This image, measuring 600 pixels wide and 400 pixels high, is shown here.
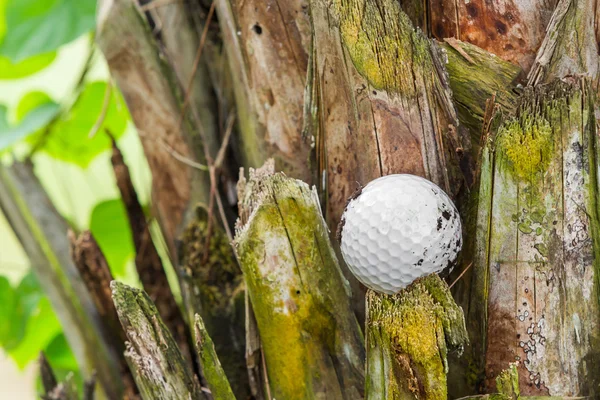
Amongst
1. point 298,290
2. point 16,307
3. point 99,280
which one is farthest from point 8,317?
point 298,290

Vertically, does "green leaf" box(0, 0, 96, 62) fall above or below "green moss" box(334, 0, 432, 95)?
above

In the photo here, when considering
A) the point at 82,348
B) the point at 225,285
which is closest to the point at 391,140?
the point at 225,285

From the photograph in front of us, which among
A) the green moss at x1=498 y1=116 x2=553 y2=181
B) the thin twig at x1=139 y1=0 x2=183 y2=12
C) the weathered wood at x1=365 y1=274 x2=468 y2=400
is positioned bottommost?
the weathered wood at x1=365 y1=274 x2=468 y2=400

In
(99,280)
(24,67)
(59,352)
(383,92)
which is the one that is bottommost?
(59,352)

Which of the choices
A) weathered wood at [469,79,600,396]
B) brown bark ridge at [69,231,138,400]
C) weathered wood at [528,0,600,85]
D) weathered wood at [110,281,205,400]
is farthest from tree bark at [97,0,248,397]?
weathered wood at [528,0,600,85]

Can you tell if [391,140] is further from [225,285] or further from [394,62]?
[225,285]

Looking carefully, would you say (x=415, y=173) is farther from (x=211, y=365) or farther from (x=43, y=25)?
(x=43, y=25)

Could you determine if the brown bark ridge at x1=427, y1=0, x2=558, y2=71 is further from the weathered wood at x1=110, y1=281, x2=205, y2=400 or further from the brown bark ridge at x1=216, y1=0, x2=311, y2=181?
the weathered wood at x1=110, y1=281, x2=205, y2=400
